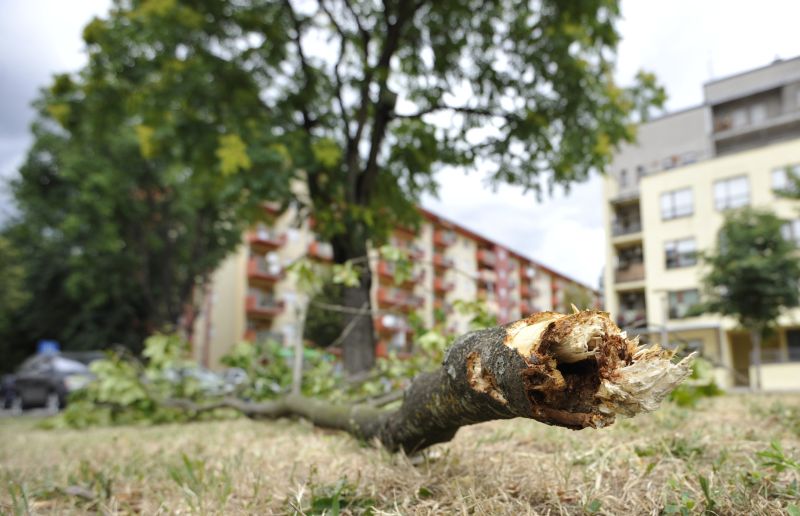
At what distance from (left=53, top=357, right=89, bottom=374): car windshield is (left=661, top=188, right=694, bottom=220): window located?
36.9ft

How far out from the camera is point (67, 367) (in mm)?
11281

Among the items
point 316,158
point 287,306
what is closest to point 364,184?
point 316,158

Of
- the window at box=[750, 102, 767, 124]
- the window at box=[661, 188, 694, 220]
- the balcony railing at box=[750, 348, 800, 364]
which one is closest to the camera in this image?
the window at box=[661, 188, 694, 220]

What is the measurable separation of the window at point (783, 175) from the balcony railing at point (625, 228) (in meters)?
3.94

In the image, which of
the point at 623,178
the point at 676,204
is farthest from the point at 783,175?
the point at 676,204

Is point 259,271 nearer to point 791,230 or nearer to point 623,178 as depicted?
point 791,230

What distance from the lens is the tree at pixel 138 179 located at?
571cm

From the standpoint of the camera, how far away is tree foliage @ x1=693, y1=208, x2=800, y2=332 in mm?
13148

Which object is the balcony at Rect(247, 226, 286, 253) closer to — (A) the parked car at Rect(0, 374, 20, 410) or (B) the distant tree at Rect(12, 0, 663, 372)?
(A) the parked car at Rect(0, 374, 20, 410)

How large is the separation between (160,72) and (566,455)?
231 inches

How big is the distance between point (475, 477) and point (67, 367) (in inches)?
474

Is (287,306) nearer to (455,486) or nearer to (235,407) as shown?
(235,407)

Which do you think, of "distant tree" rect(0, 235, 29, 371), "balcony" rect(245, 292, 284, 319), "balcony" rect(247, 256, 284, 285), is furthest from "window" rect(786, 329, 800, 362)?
"distant tree" rect(0, 235, 29, 371)

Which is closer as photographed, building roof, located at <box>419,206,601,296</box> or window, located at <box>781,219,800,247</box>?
building roof, located at <box>419,206,601,296</box>
